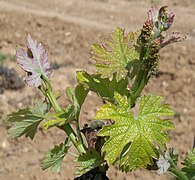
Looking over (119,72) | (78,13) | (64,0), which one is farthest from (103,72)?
(64,0)

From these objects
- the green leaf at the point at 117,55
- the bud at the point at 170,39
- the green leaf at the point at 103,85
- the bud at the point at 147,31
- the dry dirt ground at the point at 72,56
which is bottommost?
the dry dirt ground at the point at 72,56

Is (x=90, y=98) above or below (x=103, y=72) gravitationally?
below

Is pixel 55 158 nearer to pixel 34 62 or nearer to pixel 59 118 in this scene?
pixel 59 118

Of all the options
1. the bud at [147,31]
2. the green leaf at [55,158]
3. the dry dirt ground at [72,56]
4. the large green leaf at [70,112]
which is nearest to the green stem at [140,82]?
the bud at [147,31]

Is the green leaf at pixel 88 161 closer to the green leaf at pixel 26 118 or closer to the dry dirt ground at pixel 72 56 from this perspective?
the green leaf at pixel 26 118

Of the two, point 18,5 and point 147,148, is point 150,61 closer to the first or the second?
point 147,148

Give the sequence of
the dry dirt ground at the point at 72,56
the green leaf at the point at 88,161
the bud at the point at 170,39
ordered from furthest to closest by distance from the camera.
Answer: the dry dirt ground at the point at 72,56 → the green leaf at the point at 88,161 → the bud at the point at 170,39
